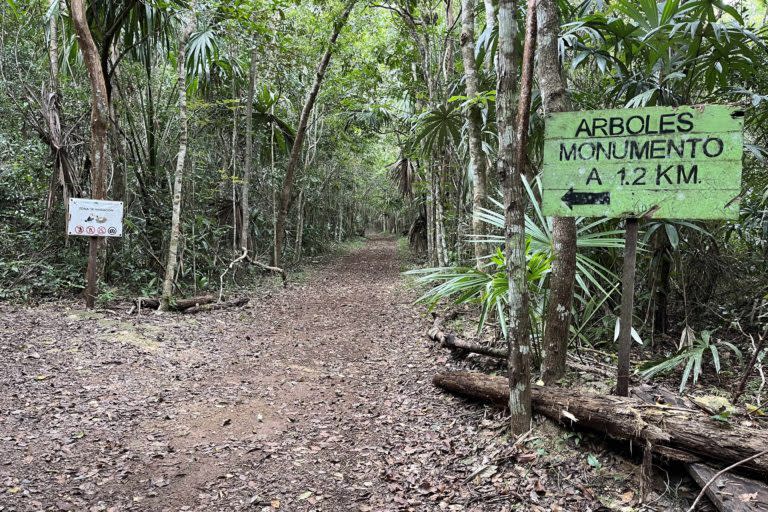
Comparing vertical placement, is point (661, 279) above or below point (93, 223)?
below

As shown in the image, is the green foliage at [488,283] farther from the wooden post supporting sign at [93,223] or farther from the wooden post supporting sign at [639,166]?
the wooden post supporting sign at [93,223]

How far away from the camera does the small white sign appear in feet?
24.0

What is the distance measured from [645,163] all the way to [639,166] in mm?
Result: 39

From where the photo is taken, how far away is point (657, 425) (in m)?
2.95

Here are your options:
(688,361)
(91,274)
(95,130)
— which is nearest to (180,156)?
(95,130)

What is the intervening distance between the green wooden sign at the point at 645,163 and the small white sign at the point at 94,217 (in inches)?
277

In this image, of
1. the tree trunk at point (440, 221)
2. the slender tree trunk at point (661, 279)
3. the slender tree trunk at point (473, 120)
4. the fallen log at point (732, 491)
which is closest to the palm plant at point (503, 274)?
the slender tree trunk at point (661, 279)

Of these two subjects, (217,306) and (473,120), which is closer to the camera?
(473,120)

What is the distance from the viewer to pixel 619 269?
5367 mm

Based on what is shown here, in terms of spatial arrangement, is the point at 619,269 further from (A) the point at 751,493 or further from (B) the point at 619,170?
(A) the point at 751,493

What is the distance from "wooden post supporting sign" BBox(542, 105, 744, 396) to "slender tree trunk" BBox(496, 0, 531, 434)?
0.76ft

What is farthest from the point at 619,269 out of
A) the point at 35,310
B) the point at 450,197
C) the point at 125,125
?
the point at 125,125

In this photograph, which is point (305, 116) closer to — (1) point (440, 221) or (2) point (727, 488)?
(1) point (440, 221)

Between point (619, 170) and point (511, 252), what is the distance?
0.90 meters
